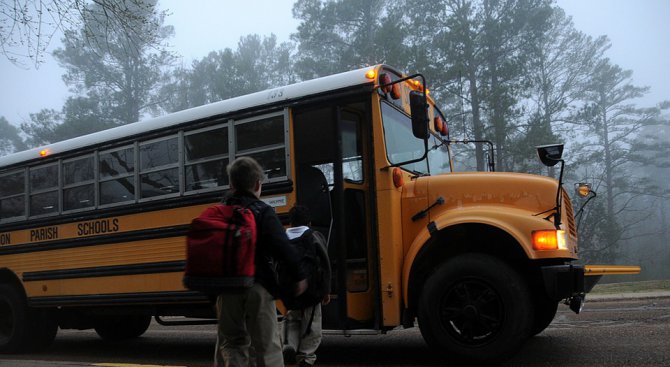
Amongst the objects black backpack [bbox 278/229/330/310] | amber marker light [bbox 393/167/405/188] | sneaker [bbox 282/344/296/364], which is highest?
amber marker light [bbox 393/167/405/188]

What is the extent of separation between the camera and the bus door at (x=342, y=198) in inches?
216

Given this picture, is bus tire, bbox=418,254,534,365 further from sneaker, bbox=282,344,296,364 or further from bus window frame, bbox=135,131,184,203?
bus window frame, bbox=135,131,184,203

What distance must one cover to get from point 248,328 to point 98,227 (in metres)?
4.02

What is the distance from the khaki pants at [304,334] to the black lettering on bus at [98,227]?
261 cm

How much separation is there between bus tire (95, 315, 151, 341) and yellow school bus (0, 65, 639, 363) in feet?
2.24

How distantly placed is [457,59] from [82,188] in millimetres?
17574

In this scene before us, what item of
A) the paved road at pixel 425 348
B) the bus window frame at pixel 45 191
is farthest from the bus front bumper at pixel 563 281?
the bus window frame at pixel 45 191

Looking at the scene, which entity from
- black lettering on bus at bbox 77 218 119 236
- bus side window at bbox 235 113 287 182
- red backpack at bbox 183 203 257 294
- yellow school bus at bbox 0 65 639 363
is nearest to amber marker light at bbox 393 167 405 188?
yellow school bus at bbox 0 65 639 363

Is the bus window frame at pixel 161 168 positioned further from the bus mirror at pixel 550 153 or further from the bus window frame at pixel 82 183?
the bus mirror at pixel 550 153

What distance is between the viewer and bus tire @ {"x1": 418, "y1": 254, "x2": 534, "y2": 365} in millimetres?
4715

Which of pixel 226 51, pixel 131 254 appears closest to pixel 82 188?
pixel 131 254

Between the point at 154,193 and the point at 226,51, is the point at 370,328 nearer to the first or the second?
the point at 154,193

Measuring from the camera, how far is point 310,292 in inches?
169

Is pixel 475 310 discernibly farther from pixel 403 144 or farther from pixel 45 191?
pixel 45 191
